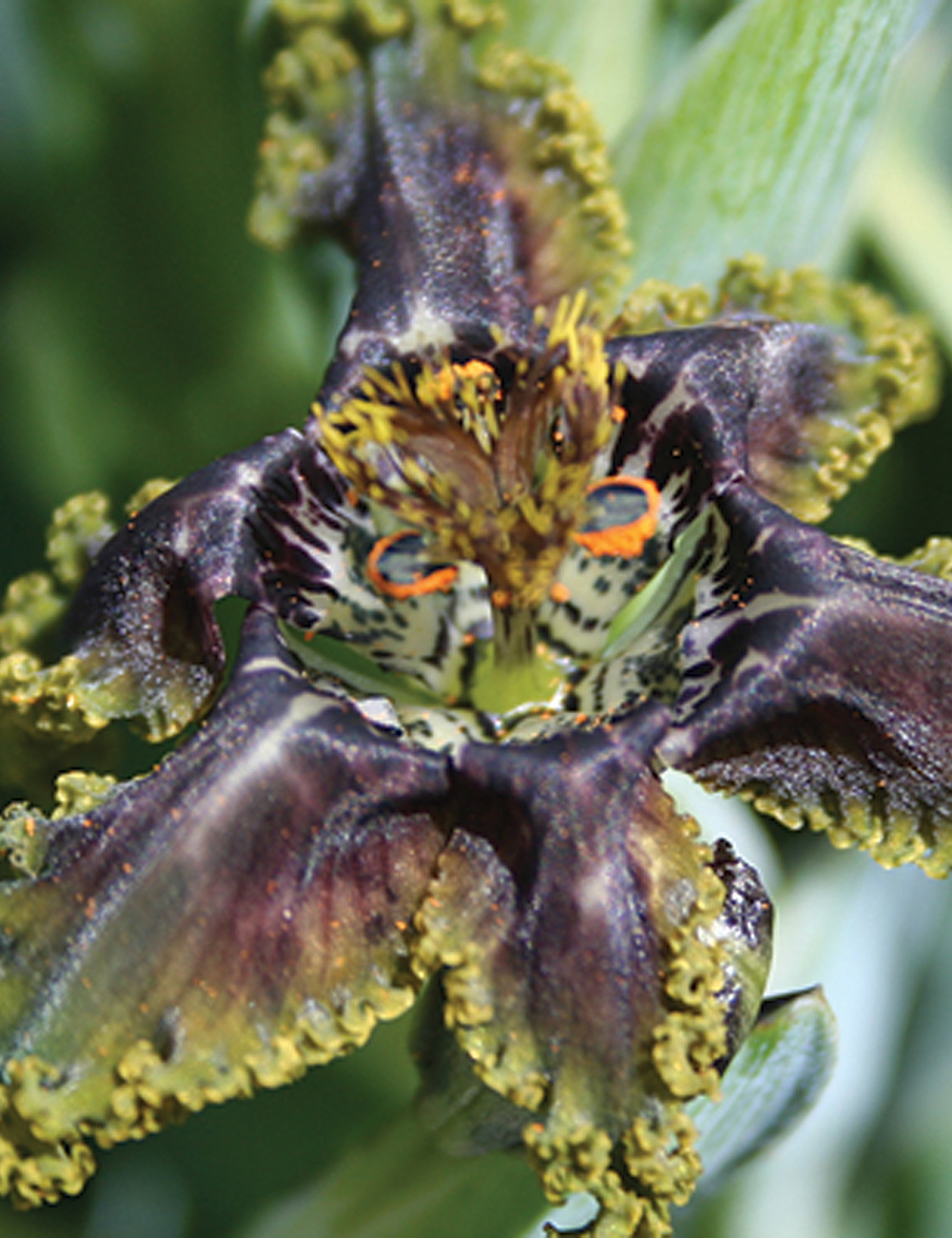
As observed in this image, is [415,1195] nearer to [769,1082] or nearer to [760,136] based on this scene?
[769,1082]

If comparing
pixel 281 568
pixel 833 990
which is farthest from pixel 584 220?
pixel 833 990

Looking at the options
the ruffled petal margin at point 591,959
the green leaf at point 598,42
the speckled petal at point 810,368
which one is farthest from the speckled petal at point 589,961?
the green leaf at point 598,42

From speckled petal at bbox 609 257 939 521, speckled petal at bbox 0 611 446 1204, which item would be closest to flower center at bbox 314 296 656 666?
speckled petal at bbox 609 257 939 521

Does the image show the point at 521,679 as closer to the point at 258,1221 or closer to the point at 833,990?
the point at 833,990

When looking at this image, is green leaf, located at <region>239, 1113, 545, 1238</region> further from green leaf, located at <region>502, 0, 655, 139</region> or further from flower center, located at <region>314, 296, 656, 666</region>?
green leaf, located at <region>502, 0, 655, 139</region>

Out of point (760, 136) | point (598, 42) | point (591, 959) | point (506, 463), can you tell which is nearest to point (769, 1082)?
point (591, 959)

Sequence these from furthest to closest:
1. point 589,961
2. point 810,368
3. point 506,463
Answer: point 810,368
point 506,463
point 589,961
